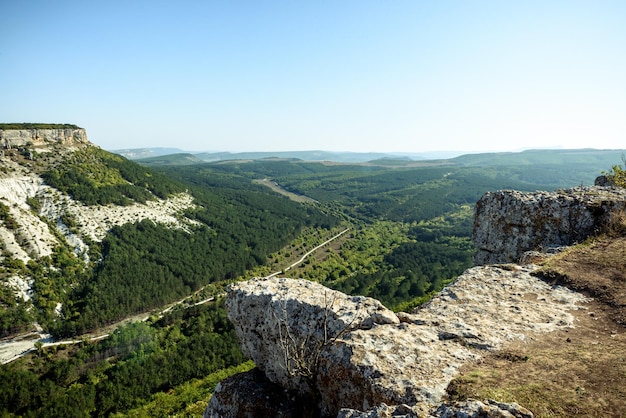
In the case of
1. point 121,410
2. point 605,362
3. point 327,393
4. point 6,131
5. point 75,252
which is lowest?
point 121,410

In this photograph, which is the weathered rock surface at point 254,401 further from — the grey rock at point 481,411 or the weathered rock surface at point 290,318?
the grey rock at point 481,411

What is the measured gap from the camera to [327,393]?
811 centimetres

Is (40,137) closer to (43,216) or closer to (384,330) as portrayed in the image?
(43,216)

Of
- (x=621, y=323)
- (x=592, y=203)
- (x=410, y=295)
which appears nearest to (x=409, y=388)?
(x=621, y=323)

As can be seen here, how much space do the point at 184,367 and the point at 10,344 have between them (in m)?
35.1

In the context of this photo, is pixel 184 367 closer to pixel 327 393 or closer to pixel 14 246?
pixel 14 246

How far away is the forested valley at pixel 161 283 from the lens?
50.6m

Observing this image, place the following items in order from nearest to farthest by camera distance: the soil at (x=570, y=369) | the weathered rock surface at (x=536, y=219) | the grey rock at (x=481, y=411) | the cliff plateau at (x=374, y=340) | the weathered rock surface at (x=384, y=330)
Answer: the grey rock at (x=481, y=411) → the soil at (x=570, y=369) → the cliff plateau at (x=374, y=340) → the weathered rock surface at (x=384, y=330) → the weathered rock surface at (x=536, y=219)

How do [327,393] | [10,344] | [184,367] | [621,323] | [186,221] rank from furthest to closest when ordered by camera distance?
[186,221]
[10,344]
[184,367]
[621,323]
[327,393]

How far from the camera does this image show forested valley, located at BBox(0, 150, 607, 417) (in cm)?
5056

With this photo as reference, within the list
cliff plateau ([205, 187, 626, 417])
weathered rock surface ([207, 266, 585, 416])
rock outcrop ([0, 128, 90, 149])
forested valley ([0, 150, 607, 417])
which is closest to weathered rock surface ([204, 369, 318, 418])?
cliff plateau ([205, 187, 626, 417])

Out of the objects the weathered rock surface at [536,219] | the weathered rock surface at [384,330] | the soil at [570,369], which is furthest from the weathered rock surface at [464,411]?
the weathered rock surface at [536,219]

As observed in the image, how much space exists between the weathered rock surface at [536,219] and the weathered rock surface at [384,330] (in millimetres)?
6984

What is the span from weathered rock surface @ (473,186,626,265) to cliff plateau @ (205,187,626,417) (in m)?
6.51
